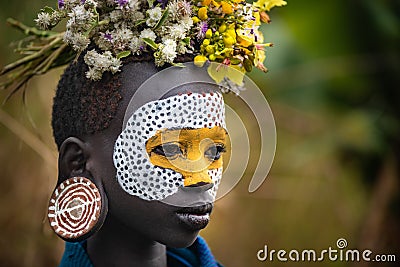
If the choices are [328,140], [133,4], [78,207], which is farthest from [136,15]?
[328,140]

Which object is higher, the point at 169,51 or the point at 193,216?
the point at 169,51

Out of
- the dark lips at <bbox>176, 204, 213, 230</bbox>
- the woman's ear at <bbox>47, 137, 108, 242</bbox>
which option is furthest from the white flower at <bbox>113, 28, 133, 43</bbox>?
the dark lips at <bbox>176, 204, 213, 230</bbox>

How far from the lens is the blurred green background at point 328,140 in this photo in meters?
4.05

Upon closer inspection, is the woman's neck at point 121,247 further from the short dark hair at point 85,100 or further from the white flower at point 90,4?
the white flower at point 90,4

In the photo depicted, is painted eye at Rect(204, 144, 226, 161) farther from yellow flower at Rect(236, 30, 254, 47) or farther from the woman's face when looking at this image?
yellow flower at Rect(236, 30, 254, 47)

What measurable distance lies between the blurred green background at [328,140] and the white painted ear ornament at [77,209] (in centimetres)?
186

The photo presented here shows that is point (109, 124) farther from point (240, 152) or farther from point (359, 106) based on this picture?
point (359, 106)

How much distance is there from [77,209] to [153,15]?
1.82 feet

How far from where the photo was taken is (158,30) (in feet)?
5.69

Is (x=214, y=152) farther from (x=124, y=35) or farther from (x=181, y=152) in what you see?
(x=124, y=35)

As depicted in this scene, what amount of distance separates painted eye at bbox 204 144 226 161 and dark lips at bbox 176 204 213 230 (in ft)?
0.46

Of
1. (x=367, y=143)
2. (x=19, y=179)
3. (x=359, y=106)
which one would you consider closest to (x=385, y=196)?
(x=367, y=143)

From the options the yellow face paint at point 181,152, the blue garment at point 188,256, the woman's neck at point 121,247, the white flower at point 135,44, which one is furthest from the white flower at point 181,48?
the blue garment at point 188,256

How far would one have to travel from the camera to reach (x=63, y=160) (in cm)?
181
